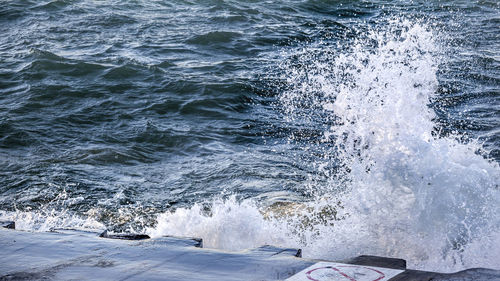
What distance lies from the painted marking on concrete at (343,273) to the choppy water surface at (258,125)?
1.01m

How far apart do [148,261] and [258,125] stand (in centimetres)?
538

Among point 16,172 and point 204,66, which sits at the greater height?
point 204,66

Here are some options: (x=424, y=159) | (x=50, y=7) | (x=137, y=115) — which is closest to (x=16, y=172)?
(x=137, y=115)

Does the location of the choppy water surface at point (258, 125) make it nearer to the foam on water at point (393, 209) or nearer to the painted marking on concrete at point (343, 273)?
the foam on water at point (393, 209)

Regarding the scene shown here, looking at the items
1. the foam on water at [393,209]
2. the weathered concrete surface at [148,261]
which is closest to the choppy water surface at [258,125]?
the foam on water at [393,209]

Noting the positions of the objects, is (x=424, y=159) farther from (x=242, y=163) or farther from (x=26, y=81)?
(x=26, y=81)

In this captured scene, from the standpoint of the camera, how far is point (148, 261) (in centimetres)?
395

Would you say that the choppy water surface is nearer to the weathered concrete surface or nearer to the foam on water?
the foam on water

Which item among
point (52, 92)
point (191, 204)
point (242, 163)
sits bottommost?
point (191, 204)

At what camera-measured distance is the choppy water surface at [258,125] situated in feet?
17.0

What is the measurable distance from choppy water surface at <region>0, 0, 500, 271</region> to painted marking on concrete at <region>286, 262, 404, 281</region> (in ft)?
3.32

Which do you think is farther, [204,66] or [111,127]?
[204,66]

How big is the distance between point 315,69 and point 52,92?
176 inches

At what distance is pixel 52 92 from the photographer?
10602 millimetres
